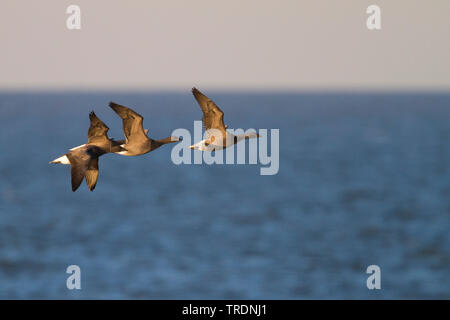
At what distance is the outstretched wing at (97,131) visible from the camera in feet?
23.7

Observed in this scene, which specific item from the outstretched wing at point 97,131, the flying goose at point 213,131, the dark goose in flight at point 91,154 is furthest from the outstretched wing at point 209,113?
the outstretched wing at point 97,131

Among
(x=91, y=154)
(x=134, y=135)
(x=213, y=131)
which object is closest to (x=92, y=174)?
(x=91, y=154)

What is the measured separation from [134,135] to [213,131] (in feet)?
2.66

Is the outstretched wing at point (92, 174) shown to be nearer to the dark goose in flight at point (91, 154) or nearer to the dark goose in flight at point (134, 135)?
the dark goose in flight at point (91, 154)

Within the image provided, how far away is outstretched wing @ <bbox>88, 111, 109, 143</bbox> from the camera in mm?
7219

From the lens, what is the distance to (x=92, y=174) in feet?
24.1

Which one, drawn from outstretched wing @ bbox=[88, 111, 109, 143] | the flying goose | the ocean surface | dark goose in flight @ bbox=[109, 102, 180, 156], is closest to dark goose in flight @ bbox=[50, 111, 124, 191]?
outstretched wing @ bbox=[88, 111, 109, 143]

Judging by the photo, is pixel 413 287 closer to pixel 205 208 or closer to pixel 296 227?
pixel 296 227

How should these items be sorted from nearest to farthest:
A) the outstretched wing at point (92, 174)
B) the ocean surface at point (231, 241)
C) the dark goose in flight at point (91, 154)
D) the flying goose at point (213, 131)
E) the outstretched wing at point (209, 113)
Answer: the dark goose in flight at point (91, 154) < the outstretched wing at point (92, 174) < the flying goose at point (213, 131) < the outstretched wing at point (209, 113) < the ocean surface at point (231, 241)

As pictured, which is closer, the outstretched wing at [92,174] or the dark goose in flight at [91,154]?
the dark goose in flight at [91,154]

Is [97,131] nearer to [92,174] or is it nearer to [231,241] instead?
[92,174]

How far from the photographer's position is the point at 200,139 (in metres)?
7.72

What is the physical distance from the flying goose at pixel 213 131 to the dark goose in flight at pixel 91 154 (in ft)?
2.84

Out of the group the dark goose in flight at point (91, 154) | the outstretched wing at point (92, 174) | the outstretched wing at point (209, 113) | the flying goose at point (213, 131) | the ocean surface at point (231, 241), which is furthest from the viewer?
the ocean surface at point (231, 241)
